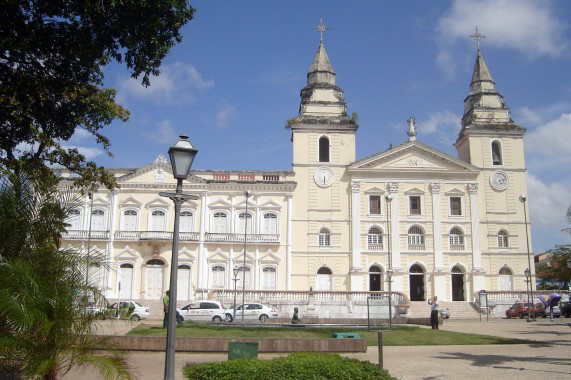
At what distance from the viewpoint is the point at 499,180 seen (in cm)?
4216

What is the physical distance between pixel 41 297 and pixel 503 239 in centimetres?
3855

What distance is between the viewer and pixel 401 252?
1590 inches

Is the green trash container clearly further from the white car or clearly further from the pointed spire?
the pointed spire

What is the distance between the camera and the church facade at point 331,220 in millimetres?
39312

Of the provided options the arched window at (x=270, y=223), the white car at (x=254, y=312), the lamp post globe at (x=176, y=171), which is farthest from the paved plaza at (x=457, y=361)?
the arched window at (x=270, y=223)

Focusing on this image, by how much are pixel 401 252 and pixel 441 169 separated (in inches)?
281

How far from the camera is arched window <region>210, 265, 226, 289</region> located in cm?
3938

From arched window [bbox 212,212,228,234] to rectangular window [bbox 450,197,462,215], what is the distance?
17302 millimetres

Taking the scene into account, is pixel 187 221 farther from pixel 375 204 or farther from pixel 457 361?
pixel 457 361

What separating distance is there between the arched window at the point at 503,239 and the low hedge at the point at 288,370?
34.8m

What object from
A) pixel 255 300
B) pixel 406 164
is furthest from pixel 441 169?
pixel 255 300

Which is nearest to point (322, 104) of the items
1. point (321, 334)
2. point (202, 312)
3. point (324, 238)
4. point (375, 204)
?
point (375, 204)

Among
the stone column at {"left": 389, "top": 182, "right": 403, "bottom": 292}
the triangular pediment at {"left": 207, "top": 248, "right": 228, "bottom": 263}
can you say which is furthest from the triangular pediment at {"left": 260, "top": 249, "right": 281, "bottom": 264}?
the stone column at {"left": 389, "top": 182, "right": 403, "bottom": 292}

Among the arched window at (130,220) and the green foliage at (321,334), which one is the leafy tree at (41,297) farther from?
the arched window at (130,220)
